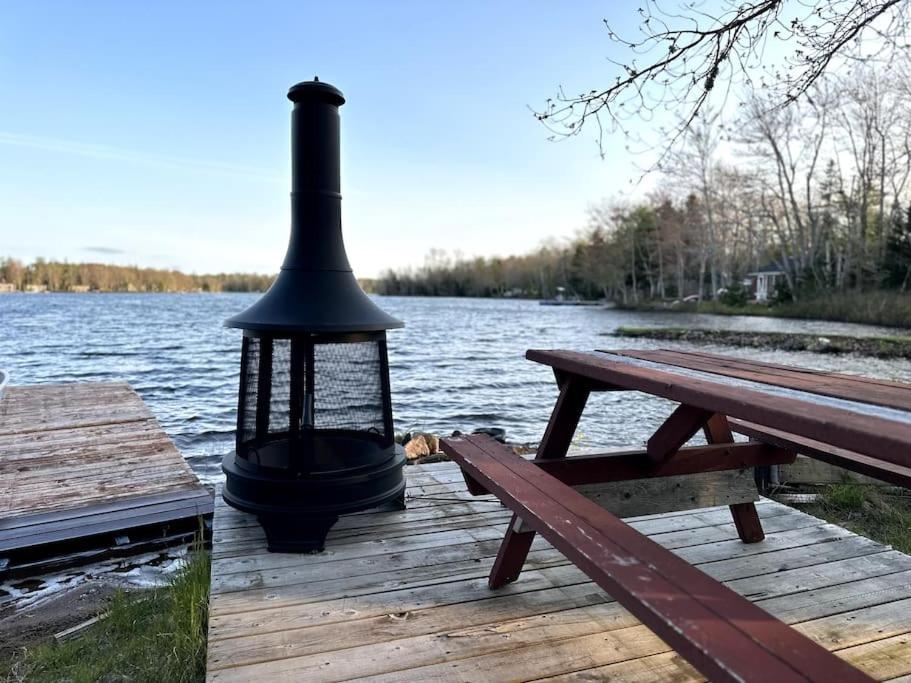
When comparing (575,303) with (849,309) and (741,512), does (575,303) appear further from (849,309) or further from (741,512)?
(741,512)

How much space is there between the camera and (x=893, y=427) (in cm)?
122

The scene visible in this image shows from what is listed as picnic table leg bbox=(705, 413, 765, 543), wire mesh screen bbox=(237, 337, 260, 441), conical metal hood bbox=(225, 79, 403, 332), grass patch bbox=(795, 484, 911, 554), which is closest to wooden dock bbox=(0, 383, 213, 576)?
wire mesh screen bbox=(237, 337, 260, 441)

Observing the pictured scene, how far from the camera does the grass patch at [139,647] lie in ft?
6.89

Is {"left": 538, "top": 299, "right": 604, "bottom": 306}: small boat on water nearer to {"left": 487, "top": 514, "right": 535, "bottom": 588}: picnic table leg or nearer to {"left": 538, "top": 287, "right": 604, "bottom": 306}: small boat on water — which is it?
{"left": 538, "top": 287, "right": 604, "bottom": 306}: small boat on water

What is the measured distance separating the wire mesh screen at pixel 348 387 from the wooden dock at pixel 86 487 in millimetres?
1730

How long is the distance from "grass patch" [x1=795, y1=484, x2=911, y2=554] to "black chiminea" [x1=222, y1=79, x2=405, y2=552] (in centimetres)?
275

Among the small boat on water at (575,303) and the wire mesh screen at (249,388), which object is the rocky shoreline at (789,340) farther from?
the small boat on water at (575,303)

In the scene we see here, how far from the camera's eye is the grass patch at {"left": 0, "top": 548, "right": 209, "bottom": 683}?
82.7 inches

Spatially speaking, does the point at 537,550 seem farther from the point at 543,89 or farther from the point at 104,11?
the point at 104,11

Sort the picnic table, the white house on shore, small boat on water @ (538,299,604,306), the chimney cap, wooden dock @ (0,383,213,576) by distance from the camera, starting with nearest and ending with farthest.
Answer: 1. the picnic table
2. the chimney cap
3. wooden dock @ (0,383,213,576)
4. the white house on shore
5. small boat on water @ (538,299,604,306)

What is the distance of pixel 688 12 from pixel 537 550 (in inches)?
127

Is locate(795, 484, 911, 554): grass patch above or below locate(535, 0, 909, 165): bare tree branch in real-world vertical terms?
below

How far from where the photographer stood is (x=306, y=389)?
2.79 m

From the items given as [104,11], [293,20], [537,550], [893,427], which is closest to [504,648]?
[537,550]
